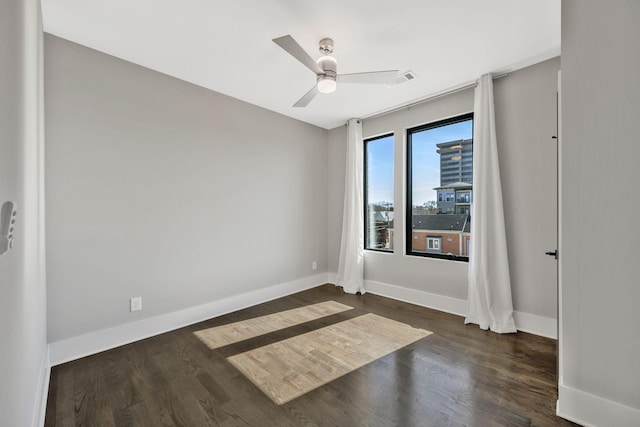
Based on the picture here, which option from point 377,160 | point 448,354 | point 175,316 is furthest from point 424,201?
point 175,316

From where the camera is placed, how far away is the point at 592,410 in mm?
1511

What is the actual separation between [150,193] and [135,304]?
3.54 feet

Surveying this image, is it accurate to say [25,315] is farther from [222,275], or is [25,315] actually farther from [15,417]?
[222,275]

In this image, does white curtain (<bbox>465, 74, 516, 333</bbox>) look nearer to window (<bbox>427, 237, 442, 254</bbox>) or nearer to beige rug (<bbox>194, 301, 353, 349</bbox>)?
window (<bbox>427, 237, 442, 254</bbox>)

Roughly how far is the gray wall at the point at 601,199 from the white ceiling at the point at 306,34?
61cm

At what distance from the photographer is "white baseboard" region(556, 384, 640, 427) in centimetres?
142

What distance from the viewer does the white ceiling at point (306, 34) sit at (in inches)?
75.9

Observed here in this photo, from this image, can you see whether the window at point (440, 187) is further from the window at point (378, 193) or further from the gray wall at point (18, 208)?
the gray wall at point (18, 208)

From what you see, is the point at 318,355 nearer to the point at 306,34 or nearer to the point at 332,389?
the point at 332,389

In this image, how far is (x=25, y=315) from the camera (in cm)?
126

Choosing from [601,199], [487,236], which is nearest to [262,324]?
[487,236]

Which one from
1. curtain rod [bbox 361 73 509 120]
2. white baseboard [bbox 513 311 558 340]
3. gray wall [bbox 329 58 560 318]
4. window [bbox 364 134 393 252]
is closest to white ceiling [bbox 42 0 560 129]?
curtain rod [bbox 361 73 509 120]

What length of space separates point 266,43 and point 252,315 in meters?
2.84

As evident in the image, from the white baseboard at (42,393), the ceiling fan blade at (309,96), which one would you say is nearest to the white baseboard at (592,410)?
the ceiling fan blade at (309,96)
